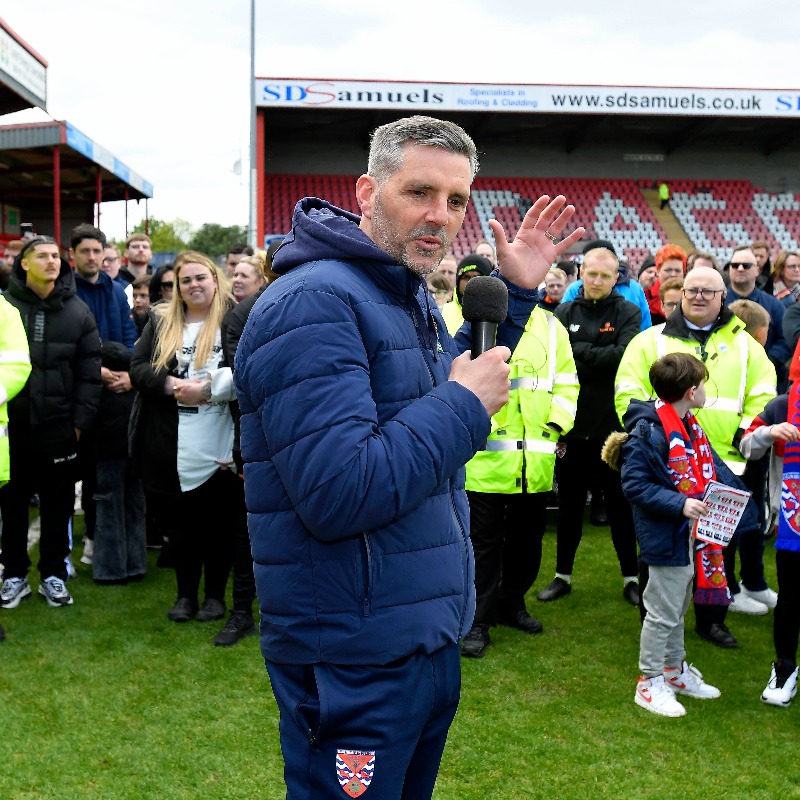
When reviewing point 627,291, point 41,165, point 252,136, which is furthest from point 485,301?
point 41,165

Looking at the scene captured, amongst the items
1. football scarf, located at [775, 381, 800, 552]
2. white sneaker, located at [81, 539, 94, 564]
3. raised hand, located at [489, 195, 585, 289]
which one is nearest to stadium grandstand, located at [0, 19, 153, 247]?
white sneaker, located at [81, 539, 94, 564]

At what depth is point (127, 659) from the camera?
4.39 metres

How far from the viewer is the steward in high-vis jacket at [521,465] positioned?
454 cm

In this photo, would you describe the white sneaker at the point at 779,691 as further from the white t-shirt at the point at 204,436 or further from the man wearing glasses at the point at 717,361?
the white t-shirt at the point at 204,436

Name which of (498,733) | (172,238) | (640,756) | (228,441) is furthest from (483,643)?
(172,238)

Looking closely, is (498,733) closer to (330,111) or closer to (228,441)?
(228,441)

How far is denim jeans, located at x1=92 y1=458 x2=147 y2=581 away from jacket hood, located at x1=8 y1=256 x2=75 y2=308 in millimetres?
1104

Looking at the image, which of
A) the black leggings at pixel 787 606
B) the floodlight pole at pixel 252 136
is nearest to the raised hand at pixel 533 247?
the black leggings at pixel 787 606

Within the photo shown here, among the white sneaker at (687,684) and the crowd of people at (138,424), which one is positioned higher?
the crowd of people at (138,424)

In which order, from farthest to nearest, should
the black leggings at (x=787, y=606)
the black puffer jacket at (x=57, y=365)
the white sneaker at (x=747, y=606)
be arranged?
the white sneaker at (x=747, y=606) < the black puffer jacket at (x=57, y=365) < the black leggings at (x=787, y=606)

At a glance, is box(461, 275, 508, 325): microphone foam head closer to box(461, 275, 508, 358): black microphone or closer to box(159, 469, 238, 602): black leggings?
box(461, 275, 508, 358): black microphone

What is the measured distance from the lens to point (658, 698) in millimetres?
3896

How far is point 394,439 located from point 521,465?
3.13 meters

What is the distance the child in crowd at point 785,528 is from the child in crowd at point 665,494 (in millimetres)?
284
